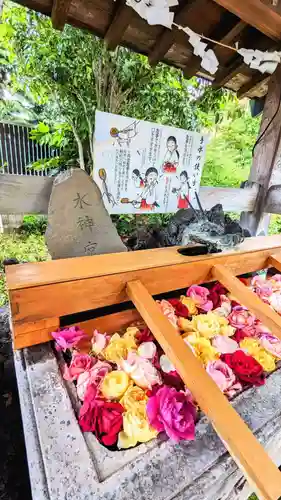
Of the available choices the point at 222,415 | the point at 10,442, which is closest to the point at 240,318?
the point at 222,415

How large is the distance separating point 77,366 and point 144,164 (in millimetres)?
1565

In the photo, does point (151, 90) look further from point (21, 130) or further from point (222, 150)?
point (21, 130)

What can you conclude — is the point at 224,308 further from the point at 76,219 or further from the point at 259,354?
the point at 76,219

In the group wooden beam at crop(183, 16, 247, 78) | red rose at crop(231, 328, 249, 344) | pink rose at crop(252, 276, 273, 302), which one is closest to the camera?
red rose at crop(231, 328, 249, 344)

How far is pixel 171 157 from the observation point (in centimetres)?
208

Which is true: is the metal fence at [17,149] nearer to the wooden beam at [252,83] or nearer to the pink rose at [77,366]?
the wooden beam at [252,83]

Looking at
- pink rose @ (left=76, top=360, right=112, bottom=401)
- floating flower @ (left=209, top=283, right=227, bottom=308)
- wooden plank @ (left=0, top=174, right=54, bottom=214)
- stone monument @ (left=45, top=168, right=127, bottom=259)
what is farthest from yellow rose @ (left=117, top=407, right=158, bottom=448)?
wooden plank @ (left=0, top=174, right=54, bottom=214)

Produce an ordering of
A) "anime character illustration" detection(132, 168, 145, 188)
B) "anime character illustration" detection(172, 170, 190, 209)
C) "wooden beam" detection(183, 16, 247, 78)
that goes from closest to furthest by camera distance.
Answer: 1. "wooden beam" detection(183, 16, 247, 78)
2. "anime character illustration" detection(132, 168, 145, 188)
3. "anime character illustration" detection(172, 170, 190, 209)

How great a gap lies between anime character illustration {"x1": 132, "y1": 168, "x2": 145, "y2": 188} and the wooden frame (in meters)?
0.82

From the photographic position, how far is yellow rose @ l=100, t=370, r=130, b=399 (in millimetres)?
765

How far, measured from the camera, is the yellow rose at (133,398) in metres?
0.73

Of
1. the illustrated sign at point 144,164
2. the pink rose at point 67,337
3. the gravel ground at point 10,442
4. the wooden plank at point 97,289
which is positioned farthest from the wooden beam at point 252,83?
the gravel ground at point 10,442

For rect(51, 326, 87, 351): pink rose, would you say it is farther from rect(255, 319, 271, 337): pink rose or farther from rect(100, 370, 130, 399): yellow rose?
rect(255, 319, 271, 337): pink rose

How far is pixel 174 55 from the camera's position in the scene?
6.25 ft
